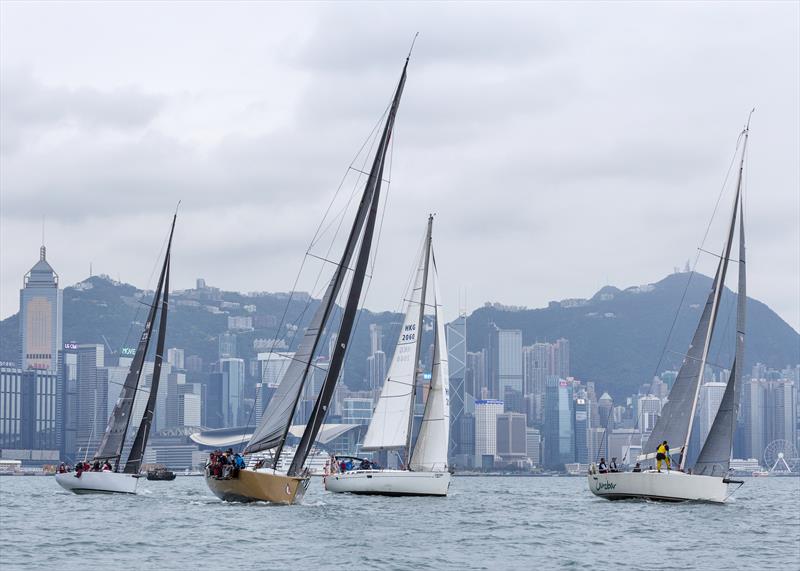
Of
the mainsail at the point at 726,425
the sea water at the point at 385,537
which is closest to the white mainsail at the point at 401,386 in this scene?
the sea water at the point at 385,537

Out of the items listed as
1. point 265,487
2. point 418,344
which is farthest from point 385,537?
point 418,344

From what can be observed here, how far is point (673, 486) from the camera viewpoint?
48.7m

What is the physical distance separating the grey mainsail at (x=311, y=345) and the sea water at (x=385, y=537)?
2155 millimetres

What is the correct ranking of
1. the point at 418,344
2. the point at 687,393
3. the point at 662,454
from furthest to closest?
the point at 418,344 → the point at 687,393 → the point at 662,454

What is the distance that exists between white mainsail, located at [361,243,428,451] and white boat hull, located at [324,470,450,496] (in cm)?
203

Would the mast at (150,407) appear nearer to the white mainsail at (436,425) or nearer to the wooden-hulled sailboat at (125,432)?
the wooden-hulled sailboat at (125,432)

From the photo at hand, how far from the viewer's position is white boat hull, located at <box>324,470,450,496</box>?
54.5 meters

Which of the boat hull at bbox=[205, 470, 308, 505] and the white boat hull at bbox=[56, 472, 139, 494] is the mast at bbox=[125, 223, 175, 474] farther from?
the boat hull at bbox=[205, 470, 308, 505]

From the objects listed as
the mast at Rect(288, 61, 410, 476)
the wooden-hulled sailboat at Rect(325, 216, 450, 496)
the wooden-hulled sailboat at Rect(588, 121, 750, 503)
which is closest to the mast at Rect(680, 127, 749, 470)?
the wooden-hulled sailboat at Rect(588, 121, 750, 503)

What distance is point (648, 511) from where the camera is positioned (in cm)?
4584

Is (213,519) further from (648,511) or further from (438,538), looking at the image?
(648,511)

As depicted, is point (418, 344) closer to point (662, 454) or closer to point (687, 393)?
point (687, 393)

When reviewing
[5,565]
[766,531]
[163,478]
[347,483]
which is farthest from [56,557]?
[163,478]

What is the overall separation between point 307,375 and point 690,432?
1492 cm
